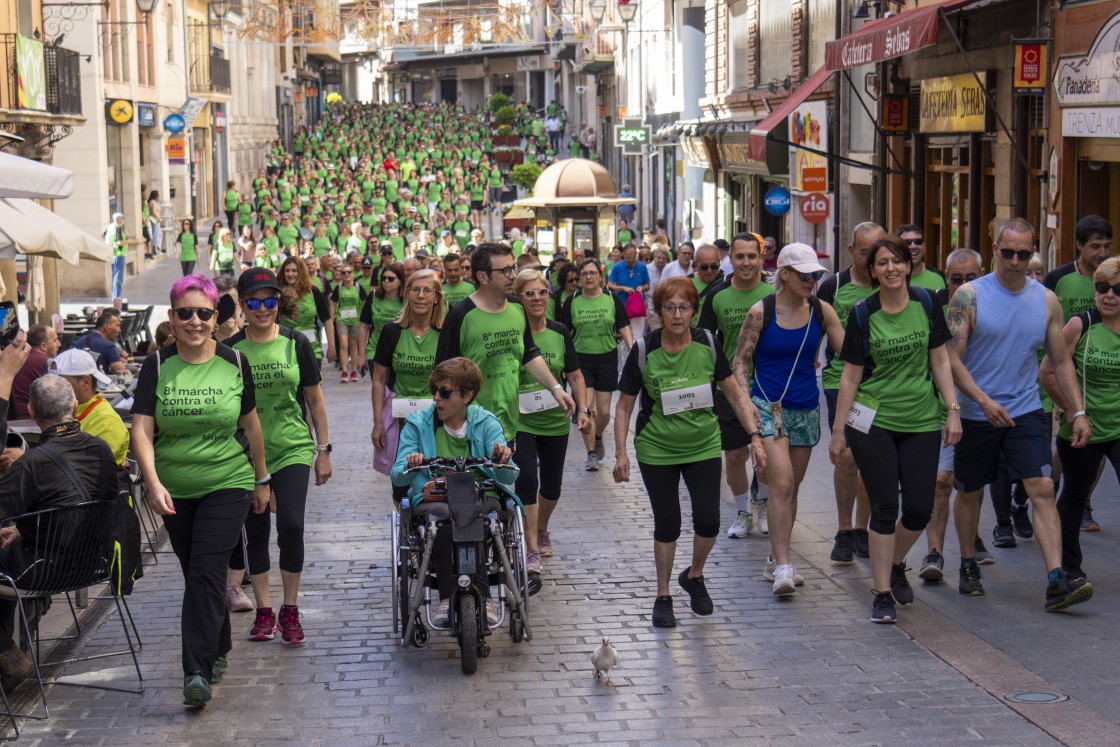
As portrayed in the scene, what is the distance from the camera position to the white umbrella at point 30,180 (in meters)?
11.1

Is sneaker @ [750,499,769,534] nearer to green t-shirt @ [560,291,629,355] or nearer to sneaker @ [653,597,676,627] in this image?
sneaker @ [653,597,676,627]

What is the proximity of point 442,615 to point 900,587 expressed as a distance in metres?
2.32

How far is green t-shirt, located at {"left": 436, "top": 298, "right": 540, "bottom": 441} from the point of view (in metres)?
8.59

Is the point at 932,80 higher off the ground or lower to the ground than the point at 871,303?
higher

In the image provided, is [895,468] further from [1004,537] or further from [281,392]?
[281,392]

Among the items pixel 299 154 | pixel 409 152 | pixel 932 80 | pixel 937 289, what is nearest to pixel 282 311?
pixel 937 289

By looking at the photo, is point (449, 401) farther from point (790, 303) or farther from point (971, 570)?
point (971, 570)

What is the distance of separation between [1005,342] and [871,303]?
747 millimetres

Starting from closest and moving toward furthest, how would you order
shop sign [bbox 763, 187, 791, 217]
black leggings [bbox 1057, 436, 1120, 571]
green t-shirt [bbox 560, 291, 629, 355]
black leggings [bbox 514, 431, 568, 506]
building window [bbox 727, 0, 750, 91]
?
black leggings [bbox 1057, 436, 1120, 571], black leggings [bbox 514, 431, 568, 506], green t-shirt [bbox 560, 291, 629, 355], shop sign [bbox 763, 187, 791, 217], building window [bbox 727, 0, 750, 91]

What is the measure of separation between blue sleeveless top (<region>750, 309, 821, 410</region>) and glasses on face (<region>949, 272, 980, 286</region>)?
111cm

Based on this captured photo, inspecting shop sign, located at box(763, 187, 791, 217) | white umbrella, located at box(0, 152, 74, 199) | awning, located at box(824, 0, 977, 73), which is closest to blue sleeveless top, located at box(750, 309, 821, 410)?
white umbrella, located at box(0, 152, 74, 199)

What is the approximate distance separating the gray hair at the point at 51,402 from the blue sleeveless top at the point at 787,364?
3526 millimetres

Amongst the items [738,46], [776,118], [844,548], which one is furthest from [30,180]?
[738,46]

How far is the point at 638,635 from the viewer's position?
7.72 meters
